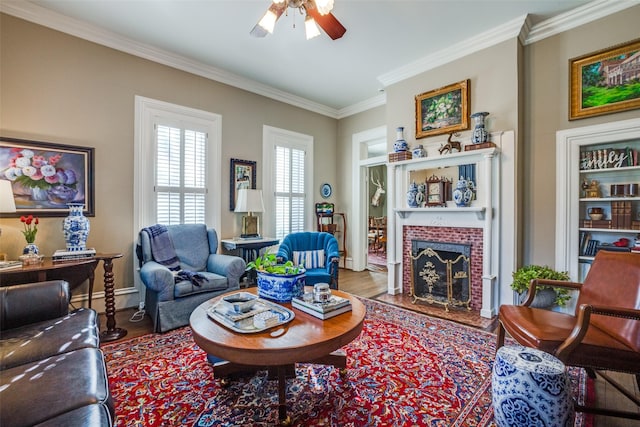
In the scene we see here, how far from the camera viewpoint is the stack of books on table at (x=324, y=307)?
1789mm

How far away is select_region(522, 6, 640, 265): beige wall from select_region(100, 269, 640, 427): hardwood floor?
42.0 inches

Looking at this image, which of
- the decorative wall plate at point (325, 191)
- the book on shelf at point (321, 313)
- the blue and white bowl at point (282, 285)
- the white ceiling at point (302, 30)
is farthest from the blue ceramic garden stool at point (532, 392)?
the decorative wall plate at point (325, 191)

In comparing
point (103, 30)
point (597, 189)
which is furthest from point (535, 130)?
point (103, 30)

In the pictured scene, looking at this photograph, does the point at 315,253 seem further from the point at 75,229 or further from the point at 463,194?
the point at 75,229

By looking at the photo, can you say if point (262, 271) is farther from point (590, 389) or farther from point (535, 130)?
point (535, 130)

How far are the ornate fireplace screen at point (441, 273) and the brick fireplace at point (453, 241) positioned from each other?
5cm

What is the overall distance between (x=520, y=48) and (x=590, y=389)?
10.9 ft

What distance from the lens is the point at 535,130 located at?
126 inches

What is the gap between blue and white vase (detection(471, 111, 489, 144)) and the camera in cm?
325

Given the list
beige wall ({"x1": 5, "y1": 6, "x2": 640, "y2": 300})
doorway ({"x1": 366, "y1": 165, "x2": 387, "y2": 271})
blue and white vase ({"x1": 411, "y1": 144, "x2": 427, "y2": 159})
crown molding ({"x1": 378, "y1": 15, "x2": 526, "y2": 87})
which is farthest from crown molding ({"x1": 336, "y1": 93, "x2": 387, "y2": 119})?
doorway ({"x1": 366, "y1": 165, "x2": 387, "y2": 271})

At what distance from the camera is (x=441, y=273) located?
12.1 ft

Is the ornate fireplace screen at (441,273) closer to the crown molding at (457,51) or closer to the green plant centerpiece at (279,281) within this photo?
the green plant centerpiece at (279,281)

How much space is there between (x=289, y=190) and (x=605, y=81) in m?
4.13

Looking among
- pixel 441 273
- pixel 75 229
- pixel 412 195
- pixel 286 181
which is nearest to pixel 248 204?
pixel 286 181
